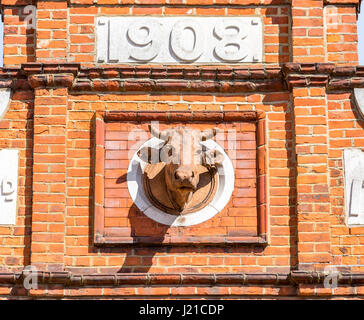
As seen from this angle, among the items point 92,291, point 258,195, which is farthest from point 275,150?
point 92,291

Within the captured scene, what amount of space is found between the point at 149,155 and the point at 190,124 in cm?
51

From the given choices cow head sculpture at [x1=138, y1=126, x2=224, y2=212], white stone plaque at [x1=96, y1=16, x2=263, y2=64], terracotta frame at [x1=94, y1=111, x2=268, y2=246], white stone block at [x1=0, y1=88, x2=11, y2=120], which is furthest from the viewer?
white stone plaque at [x1=96, y1=16, x2=263, y2=64]

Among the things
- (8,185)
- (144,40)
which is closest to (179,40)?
(144,40)

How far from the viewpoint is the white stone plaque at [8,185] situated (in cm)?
1166

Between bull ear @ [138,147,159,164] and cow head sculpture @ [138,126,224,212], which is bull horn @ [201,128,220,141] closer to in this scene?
cow head sculpture @ [138,126,224,212]

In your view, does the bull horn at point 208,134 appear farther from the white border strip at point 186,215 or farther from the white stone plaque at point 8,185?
the white stone plaque at point 8,185

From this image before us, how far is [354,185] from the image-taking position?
11.8 m

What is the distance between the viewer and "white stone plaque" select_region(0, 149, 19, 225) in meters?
11.7

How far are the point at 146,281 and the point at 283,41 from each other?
2797 millimetres

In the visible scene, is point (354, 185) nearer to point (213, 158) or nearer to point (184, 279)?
point (213, 158)

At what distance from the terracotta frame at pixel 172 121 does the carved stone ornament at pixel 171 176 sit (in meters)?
0.17

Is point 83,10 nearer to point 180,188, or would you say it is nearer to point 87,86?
point 87,86

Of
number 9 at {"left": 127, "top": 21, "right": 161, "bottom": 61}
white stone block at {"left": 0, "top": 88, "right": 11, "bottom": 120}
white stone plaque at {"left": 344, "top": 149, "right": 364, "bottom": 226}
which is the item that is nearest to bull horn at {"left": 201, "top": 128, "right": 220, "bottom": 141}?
number 9 at {"left": 127, "top": 21, "right": 161, "bottom": 61}

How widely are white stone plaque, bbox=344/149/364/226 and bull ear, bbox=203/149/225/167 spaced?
1.21 meters
